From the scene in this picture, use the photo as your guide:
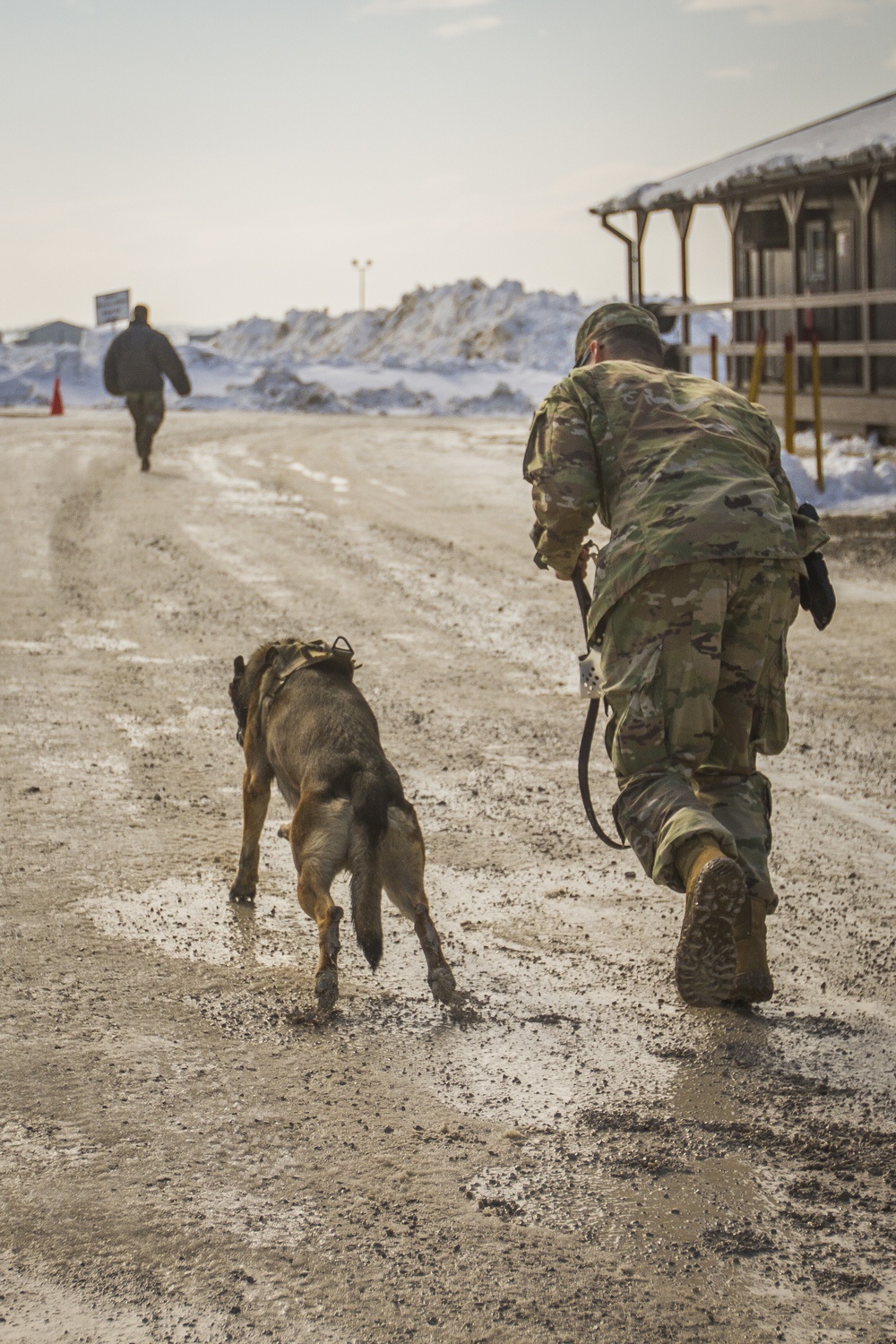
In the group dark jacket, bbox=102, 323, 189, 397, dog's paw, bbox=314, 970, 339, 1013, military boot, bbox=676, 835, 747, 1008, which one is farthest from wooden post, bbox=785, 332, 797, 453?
military boot, bbox=676, 835, 747, 1008

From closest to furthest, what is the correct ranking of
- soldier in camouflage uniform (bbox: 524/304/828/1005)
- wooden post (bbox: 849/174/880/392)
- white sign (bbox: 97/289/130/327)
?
soldier in camouflage uniform (bbox: 524/304/828/1005)
wooden post (bbox: 849/174/880/392)
white sign (bbox: 97/289/130/327)

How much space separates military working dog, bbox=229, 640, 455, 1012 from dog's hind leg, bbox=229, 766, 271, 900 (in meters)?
0.13

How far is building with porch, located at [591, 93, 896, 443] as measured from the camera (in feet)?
61.7

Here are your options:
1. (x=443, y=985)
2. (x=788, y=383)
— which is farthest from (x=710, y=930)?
(x=788, y=383)

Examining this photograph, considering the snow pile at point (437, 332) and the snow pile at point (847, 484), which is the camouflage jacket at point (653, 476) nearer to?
the snow pile at point (847, 484)

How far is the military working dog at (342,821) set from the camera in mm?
3719

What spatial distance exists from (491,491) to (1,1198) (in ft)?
44.8

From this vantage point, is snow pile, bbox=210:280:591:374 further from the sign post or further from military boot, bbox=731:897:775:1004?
military boot, bbox=731:897:775:1004

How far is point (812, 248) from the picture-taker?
2309 centimetres

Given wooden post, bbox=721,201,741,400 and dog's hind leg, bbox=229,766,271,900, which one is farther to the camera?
wooden post, bbox=721,201,741,400

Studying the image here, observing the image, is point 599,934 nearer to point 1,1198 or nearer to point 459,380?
point 1,1198

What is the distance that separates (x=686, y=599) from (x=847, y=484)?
1214 cm

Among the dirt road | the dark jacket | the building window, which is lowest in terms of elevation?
the dirt road

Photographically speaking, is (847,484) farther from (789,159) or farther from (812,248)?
(812,248)
